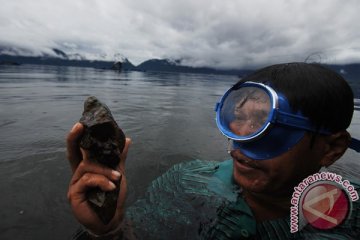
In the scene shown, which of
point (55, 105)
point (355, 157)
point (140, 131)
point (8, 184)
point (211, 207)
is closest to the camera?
point (211, 207)

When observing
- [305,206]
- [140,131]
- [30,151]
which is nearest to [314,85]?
[305,206]

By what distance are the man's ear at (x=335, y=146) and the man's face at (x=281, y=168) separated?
0.22 feet

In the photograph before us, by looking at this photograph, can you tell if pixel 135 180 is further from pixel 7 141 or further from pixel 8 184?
pixel 7 141

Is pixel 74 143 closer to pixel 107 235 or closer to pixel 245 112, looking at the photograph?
pixel 107 235

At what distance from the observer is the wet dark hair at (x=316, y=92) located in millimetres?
1609

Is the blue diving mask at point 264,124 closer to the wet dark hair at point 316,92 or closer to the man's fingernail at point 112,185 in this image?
the wet dark hair at point 316,92

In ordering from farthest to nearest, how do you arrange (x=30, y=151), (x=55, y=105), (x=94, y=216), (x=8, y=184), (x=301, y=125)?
(x=55, y=105)
(x=30, y=151)
(x=8, y=184)
(x=94, y=216)
(x=301, y=125)

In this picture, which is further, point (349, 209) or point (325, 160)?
point (325, 160)

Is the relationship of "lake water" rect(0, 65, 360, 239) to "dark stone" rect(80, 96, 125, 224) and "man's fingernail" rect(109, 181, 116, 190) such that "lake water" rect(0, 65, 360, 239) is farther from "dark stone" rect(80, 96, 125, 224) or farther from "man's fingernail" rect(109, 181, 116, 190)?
"man's fingernail" rect(109, 181, 116, 190)

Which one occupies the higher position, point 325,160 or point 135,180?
point 325,160

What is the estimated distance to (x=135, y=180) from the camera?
456 centimetres

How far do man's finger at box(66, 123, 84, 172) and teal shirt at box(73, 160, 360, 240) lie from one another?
81 cm

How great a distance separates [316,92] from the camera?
1.63m

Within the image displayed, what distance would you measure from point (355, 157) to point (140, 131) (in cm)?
636
